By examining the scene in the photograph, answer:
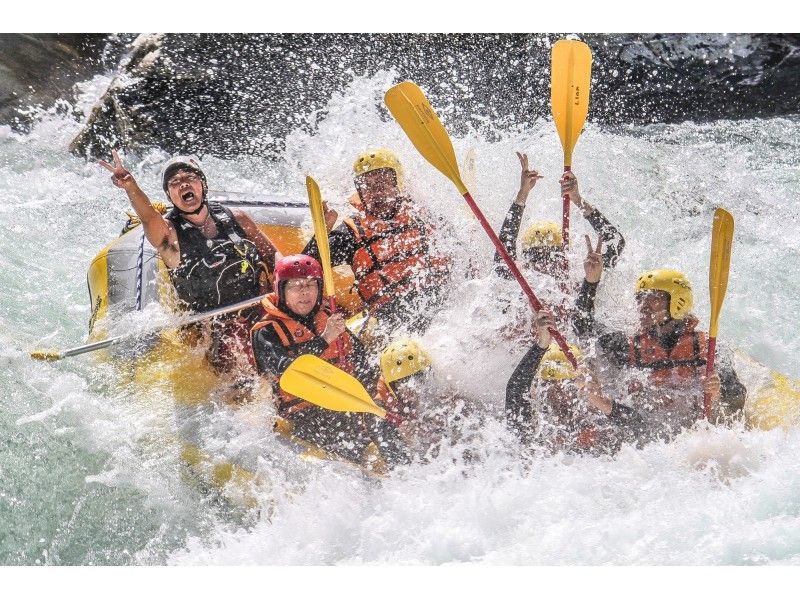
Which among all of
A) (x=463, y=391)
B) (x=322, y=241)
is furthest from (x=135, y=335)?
(x=463, y=391)

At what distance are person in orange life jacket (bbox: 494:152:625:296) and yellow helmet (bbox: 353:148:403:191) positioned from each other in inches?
17.3

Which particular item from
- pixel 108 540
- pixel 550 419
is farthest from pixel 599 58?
pixel 108 540

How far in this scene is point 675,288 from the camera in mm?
2938

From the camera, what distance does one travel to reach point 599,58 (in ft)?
Answer: 10.8

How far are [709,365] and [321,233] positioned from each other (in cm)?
130

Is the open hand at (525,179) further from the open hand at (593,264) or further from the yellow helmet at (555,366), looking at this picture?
the yellow helmet at (555,366)

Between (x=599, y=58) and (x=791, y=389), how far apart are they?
4.31 ft

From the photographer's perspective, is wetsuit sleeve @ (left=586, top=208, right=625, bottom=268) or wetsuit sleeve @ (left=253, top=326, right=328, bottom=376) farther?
wetsuit sleeve @ (left=586, top=208, right=625, bottom=268)

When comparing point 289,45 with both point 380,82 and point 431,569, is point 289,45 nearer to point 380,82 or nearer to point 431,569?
point 380,82

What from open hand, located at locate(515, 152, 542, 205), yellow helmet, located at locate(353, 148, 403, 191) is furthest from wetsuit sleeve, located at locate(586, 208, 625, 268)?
yellow helmet, located at locate(353, 148, 403, 191)

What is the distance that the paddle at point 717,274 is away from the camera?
9.53ft

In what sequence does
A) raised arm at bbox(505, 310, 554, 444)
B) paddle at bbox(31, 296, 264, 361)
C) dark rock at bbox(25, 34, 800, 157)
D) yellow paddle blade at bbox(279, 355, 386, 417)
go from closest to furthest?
raised arm at bbox(505, 310, 554, 444), yellow paddle blade at bbox(279, 355, 386, 417), paddle at bbox(31, 296, 264, 361), dark rock at bbox(25, 34, 800, 157)

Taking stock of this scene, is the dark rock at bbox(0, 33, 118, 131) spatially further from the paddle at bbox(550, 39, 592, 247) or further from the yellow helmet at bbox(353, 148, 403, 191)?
the paddle at bbox(550, 39, 592, 247)

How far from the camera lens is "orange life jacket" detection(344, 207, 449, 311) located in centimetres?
325
